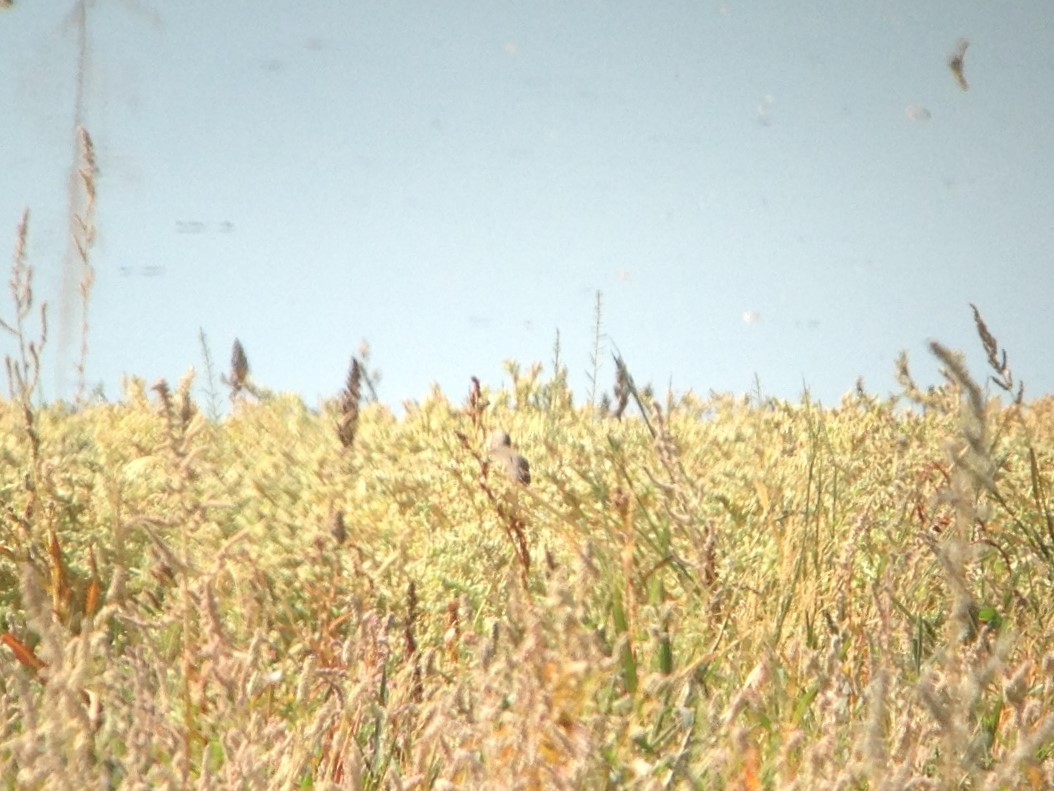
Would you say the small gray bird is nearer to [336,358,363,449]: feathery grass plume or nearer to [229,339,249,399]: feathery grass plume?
[336,358,363,449]: feathery grass plume

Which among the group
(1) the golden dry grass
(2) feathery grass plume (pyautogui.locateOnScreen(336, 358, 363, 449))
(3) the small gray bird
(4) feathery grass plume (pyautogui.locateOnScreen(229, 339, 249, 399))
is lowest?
(1) the golden dry grass

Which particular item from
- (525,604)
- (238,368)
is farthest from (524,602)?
(238,368)

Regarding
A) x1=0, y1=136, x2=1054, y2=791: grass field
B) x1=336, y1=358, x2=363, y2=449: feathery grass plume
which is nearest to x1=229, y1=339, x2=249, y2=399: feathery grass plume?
x1=0, y1=136, x2=1054, y2=791: grass field

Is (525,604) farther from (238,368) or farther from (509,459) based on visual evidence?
(238,368)

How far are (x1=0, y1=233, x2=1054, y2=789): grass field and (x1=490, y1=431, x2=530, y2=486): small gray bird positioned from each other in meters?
0.06

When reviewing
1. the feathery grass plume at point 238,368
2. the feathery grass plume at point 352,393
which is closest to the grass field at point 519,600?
the feathery grass plume at point 352,393

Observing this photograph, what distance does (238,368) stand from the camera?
643cm

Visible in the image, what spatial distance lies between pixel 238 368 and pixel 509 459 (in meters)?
3.90

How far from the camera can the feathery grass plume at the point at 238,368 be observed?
617 centimetres

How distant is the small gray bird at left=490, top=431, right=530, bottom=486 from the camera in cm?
294

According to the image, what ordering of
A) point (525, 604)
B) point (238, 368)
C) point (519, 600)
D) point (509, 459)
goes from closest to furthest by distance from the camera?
point (519, 600)
point (525, 604)
point (509, 459)
point (238, 368)

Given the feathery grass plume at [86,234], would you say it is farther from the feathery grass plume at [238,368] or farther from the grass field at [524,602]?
the feathery grass plume at [238,368]

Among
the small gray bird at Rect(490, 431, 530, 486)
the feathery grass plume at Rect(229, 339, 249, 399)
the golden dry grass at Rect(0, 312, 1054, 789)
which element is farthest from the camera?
the feathery grass plume at Rect(229, 339, 249, 399)

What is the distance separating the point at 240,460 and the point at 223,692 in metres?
2.62
